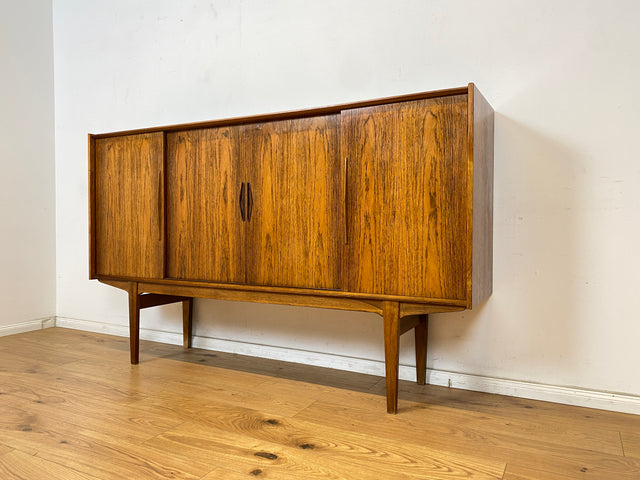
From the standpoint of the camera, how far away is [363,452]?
4.16 feet

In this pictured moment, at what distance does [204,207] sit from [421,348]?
41.4 inches

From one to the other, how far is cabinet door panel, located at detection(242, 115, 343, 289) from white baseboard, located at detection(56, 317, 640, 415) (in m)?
0.53

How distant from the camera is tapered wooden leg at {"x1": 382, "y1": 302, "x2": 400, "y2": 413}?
1531 mm

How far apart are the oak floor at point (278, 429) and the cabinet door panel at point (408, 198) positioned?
0.43 meters

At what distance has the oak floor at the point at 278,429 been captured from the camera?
118cm

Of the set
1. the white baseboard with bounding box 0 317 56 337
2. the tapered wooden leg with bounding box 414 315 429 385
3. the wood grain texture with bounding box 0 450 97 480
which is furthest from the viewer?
the white baseboard with bounding box 0 317 56 337

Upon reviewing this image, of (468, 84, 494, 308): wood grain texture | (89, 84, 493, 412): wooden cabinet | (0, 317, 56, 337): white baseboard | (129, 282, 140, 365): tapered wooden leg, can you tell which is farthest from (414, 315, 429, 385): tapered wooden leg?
(0, 317, 56, 337): white baseboard

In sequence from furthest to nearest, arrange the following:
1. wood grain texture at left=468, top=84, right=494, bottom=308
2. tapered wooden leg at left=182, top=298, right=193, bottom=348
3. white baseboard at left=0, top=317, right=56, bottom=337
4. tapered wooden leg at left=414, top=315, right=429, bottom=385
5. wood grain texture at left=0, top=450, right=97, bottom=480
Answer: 1. white baseboard at left=0, top=317, right=56, bottom=337
2. tapered wooden leg at left=182, top=298, right=193, bottom=348
3. tapered wooden leg at left=414, top=315, right=429, bottom=385
4. wood grain texture at left=468, top=84, right=494, bottom=308
5. wood grain texture at left=0, top=450, right=97, bottom=480

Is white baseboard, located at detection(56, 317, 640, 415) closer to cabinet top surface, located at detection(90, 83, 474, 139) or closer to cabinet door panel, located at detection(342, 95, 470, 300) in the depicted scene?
cabinet door panel, located at detection(342, 95, 470, 300)

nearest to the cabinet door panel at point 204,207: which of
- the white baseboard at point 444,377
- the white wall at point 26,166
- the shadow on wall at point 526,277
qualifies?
the white baseboard at point 444,377

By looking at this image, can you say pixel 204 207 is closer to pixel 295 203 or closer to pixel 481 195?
pixel 295 203

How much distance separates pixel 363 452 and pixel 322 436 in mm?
154

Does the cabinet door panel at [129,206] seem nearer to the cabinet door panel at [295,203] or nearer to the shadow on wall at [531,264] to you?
the cabinet door panel at [295,203]

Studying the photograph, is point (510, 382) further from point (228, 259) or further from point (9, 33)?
point (9, 33)
